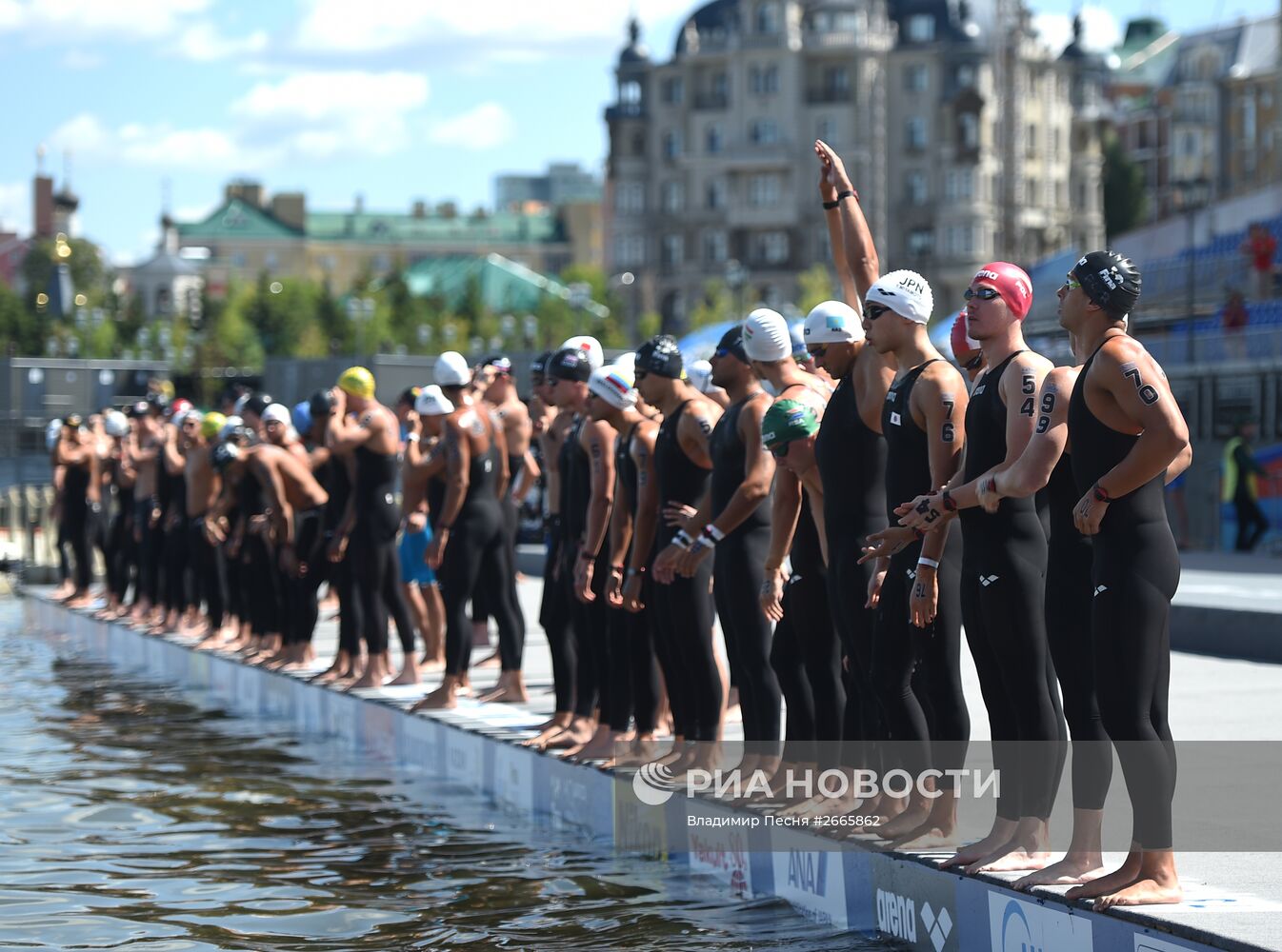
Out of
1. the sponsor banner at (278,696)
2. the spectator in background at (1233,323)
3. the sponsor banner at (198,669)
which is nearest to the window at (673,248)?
the spectator in background at (1233,323)

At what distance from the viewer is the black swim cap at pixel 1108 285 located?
22.0ft

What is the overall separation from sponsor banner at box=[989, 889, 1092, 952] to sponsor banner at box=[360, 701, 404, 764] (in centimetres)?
719

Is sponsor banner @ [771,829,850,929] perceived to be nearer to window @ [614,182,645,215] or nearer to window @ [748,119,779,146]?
window @ [748,119,779,146]

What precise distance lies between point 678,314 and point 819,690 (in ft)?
367

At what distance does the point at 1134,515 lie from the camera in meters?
6.54

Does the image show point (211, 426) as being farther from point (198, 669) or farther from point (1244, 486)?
Answer: point (1244, 486)

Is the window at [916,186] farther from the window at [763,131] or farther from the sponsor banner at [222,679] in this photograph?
the sponsor banner at [222,679]

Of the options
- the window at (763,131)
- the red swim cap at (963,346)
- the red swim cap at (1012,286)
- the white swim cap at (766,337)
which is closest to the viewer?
the red swim cap at (1012,286)

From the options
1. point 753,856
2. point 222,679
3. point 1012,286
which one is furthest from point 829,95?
point 1012,286

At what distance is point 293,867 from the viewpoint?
404 inches

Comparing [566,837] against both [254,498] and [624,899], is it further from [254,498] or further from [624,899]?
[254,498]

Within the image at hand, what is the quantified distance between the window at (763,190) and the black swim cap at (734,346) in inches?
4274

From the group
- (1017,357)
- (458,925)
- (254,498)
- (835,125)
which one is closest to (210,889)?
(458,925)

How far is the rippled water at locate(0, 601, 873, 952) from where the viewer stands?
8.67 metres
